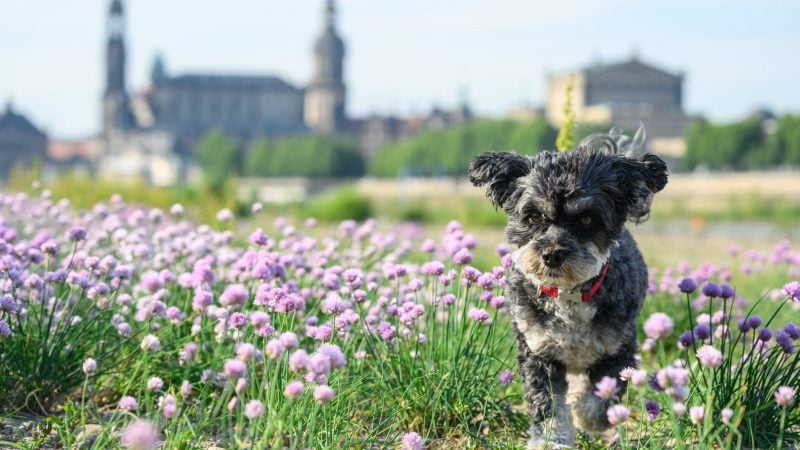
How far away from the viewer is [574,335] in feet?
11.8

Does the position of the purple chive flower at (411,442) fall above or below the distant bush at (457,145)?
above

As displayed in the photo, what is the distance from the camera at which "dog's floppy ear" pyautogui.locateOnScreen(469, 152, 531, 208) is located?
369 centimetres

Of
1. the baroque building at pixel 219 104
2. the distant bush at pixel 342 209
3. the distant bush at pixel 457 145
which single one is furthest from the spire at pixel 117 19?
the distant bush at pixel 342 209

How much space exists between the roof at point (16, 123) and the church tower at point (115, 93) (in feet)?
26.8

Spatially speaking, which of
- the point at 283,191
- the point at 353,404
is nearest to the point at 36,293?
the point at 353,404

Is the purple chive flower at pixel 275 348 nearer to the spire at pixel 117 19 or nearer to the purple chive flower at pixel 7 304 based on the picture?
the purple chive flower at pixel 7 304

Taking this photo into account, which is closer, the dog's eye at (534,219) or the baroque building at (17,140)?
the dog's eye at (534,219)

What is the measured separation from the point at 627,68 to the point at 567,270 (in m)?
111

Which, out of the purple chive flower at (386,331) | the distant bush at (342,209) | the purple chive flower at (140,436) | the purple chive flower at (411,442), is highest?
the purple chive flower at (140,436)

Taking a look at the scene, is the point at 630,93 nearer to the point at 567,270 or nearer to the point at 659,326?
the point at 567,270

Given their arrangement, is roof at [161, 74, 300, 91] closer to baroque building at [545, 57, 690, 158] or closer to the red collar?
baroque building at [545, 57, 690, 158]

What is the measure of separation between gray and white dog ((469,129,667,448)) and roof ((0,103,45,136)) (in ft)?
429

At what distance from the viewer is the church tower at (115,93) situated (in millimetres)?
129750

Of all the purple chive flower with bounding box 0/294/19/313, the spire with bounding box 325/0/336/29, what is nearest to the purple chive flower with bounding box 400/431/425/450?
the purple chive flower with bounding box 0/294/19/313
